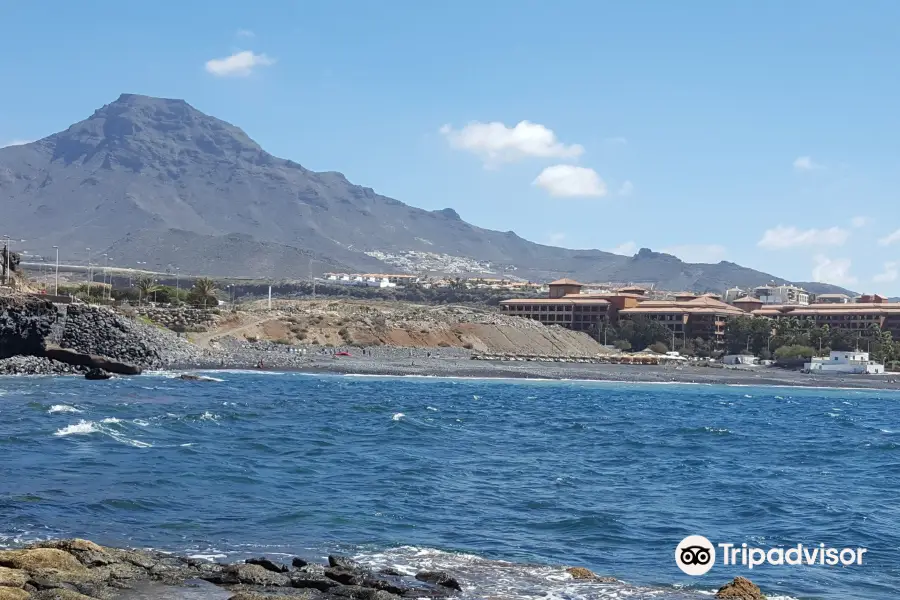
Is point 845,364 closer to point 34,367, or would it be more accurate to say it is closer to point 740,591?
point 34,367

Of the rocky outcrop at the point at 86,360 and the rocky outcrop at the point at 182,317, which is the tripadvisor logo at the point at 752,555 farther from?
the rocky outcrop at the point at 182,317

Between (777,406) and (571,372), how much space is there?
26823 mm

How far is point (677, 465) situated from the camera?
98.5ft

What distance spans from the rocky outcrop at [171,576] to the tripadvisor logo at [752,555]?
15.1 ft

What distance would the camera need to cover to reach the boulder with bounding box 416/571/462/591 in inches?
602

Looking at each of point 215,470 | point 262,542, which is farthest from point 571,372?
point 262,542

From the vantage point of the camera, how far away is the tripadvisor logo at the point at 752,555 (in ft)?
57.9

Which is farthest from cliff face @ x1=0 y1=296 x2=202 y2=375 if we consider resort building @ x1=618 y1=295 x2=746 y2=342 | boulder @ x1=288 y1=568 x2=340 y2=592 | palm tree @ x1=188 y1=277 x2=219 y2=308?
resort building @ x1=618 y1=295 x2=746 y2=342

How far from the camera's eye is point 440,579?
15484 mm

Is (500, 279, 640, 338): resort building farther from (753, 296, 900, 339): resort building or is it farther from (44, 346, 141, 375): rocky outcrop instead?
(44, 346, 141, 375): rocky outcrop

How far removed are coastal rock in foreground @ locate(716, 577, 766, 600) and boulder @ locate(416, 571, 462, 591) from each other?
386 cm

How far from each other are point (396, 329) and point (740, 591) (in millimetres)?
89683

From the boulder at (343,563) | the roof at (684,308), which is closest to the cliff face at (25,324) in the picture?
the boulder at (343,563)

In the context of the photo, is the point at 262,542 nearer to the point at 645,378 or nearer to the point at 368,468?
the point at 368,468
